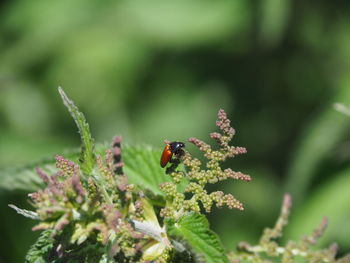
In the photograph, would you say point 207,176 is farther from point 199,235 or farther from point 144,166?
point 144,166

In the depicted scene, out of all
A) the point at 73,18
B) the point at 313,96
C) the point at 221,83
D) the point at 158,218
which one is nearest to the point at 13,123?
the point at 73,18

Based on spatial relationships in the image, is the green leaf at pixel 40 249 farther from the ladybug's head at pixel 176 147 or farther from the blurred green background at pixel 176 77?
the blurred green background at pixel 176 77

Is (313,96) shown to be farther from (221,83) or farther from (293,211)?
(293,211)

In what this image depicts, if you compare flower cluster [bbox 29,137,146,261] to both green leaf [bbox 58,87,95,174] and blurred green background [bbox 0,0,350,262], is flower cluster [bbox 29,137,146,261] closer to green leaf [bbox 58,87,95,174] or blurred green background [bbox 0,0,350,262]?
green leaf [bbox 58,87,95,174]

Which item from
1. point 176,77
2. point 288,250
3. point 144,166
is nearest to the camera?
point 288,250

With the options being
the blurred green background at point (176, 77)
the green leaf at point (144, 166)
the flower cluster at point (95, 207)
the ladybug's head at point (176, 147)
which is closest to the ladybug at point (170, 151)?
the ladybug's head at point (176, 147)

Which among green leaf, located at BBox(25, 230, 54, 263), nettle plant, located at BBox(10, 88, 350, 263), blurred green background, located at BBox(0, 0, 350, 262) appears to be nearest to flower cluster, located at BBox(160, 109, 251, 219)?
nettle plant, located at BBox(10, 88, 350, 263)

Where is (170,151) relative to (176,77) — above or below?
below

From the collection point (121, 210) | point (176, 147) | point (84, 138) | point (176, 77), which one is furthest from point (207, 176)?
point (176, 77)
